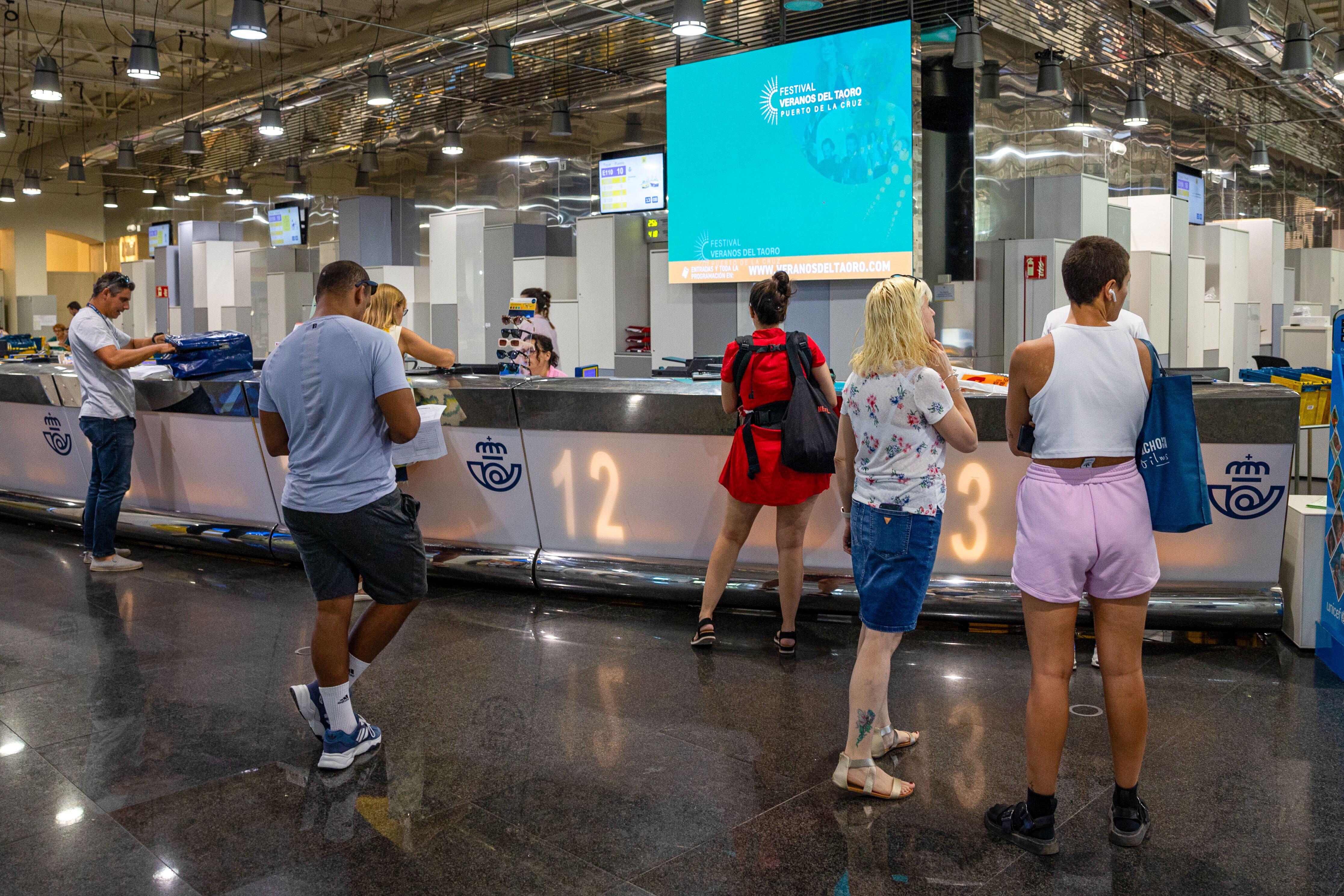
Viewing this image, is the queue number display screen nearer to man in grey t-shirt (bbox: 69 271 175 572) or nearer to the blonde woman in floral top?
man in grey t-shirt (bbox: 69 271 175 572)

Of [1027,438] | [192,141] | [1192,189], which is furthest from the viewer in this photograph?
[192,141]

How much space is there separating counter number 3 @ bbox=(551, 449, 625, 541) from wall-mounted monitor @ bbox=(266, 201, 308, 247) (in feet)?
44.7

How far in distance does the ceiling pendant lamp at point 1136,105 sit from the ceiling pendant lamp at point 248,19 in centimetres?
845

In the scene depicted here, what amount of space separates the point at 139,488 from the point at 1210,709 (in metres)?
6.19

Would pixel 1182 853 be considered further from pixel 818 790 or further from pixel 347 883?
pixel 347 883

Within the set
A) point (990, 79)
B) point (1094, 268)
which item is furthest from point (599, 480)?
point (990, 79)

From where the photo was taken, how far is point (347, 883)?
2.43 metres

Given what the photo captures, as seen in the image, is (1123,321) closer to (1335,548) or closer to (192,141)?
(1335,548)

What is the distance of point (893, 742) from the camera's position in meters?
3.14

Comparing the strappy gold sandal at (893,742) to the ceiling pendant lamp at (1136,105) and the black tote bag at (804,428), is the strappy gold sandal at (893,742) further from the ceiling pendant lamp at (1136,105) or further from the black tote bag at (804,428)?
the ceiling pendant lamp at (1136,105)

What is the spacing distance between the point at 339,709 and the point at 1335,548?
11.7 ft

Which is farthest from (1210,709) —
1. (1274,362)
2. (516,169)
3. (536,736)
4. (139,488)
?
(516,169)

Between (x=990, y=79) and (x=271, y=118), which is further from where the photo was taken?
(x=271, y=118)

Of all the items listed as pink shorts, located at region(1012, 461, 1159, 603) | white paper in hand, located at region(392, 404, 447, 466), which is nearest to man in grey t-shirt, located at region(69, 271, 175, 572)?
white paper in hand, located at region(392, 404, 447, 466)
